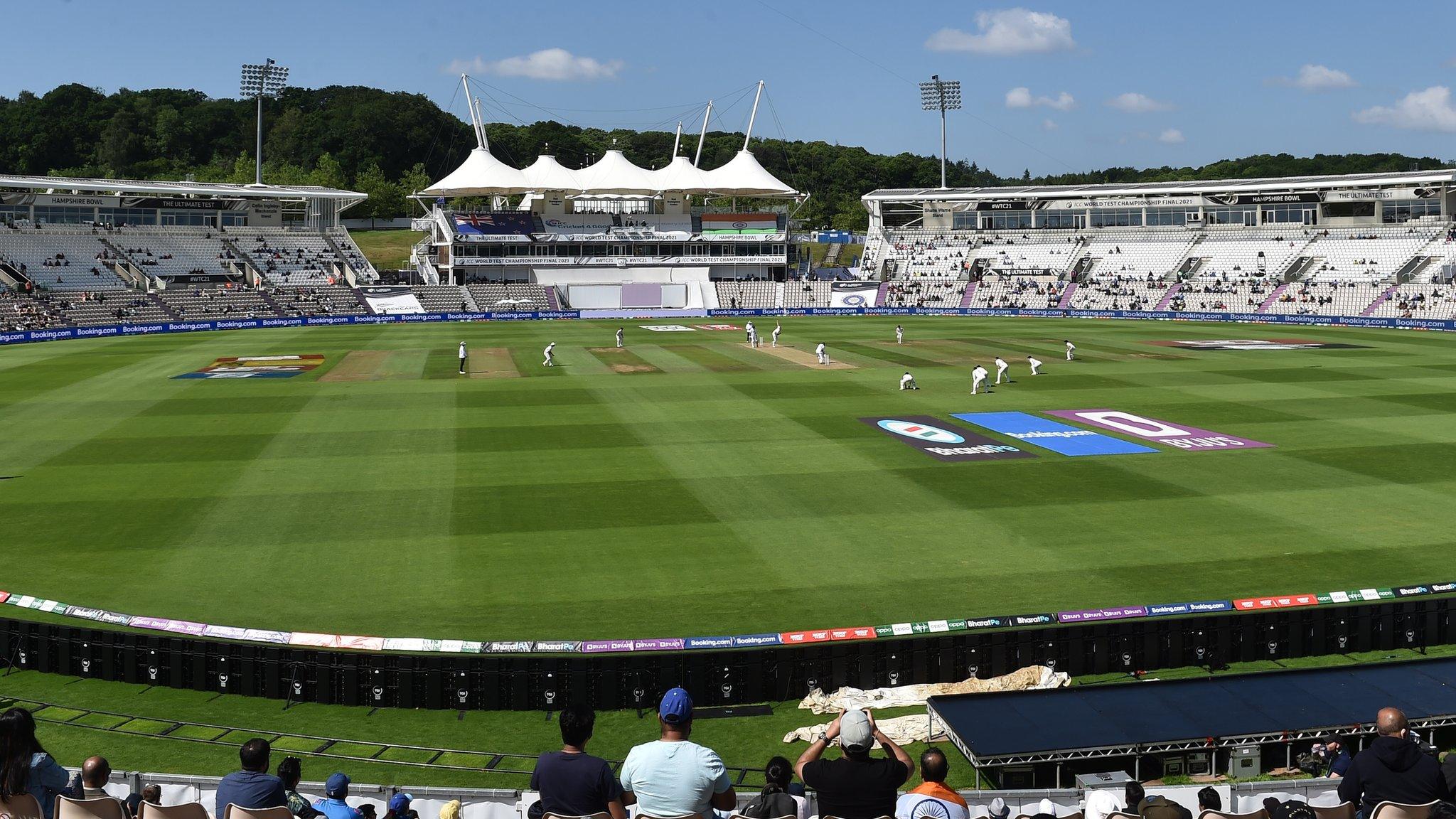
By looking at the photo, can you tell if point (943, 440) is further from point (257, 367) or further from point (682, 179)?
point (682, 179)

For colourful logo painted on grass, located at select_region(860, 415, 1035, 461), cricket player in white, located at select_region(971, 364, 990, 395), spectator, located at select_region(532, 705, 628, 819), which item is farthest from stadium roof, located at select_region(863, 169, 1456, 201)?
spectator, located at select_region(532, 705, 628, 819)

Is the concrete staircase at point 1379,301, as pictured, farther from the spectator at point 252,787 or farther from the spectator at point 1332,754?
the spectator at point 252,787

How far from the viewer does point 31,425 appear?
3338cm

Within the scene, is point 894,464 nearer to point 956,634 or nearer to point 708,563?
point 708,563

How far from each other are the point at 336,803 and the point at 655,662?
6402mm

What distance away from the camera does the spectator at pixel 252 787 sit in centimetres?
738

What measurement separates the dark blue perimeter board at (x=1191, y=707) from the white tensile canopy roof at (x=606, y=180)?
92314 mm

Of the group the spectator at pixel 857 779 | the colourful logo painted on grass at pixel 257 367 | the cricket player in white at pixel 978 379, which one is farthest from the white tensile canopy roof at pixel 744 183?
the spectator at pixel 857 779

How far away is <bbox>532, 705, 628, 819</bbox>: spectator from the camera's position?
7.04 m

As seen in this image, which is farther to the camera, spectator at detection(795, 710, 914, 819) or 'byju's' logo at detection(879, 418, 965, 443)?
'byju's' logo at detection(879, 418, 965, 443)

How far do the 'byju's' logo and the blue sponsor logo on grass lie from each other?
1.47m

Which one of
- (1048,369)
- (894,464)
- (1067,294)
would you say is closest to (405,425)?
(894,464)

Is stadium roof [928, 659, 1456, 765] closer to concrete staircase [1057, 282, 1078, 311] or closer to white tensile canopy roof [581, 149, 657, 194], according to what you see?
concrete staircase [1057, 282, 1078, 311]

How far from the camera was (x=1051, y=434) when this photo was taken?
102ft
